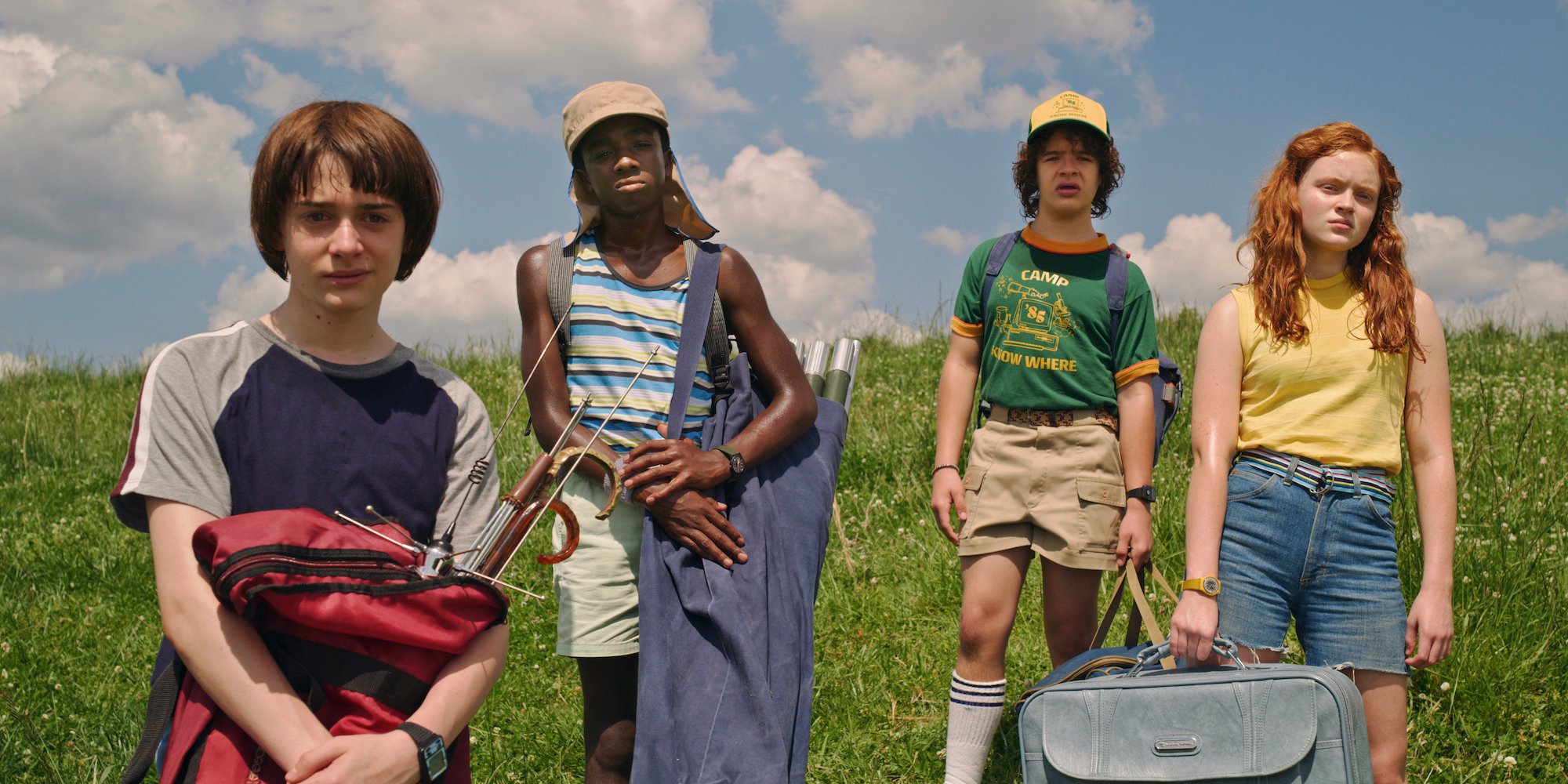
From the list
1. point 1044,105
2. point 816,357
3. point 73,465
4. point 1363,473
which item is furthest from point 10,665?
point 1363,473

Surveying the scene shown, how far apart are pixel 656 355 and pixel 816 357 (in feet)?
2.69

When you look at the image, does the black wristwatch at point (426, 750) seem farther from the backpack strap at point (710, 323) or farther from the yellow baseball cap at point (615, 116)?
the yellow baseball cap at point (615, 116)

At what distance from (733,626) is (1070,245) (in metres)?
1.87

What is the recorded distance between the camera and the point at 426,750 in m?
2.07

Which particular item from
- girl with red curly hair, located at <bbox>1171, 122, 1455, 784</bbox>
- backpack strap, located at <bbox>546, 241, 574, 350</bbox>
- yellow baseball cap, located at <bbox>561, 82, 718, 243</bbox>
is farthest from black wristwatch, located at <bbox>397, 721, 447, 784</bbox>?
girl with red curly hair, located at <bbox>1171, 122, 1455, 784</bbox>

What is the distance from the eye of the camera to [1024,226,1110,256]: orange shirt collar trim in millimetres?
3760

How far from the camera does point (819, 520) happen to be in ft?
10.0

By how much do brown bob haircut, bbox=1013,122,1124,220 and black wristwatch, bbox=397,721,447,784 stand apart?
9.20 feet

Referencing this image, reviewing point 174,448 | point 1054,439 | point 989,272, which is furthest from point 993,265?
point 174,448

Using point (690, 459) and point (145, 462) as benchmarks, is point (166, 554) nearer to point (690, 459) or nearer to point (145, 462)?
point (145, 462)

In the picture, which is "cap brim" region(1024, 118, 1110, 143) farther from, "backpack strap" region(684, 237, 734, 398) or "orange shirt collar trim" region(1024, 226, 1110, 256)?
"backpack strap" region(684, 237, 734, 398)

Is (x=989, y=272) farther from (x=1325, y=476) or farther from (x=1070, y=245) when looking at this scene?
(x=1325, y=476)

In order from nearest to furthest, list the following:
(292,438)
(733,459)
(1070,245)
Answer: (292,438)
(733,459)
(1070,245)

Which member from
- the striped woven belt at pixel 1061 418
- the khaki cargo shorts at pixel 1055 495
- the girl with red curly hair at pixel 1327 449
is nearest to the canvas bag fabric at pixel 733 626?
the khaki cargo shorts at pixel 1055 495
